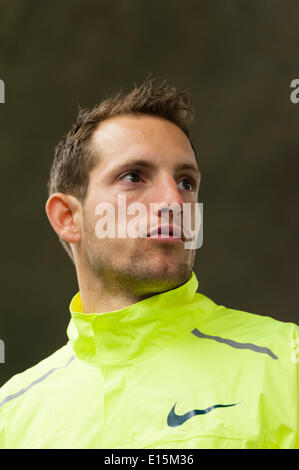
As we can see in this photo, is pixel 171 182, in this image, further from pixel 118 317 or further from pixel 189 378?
pixel 189 378

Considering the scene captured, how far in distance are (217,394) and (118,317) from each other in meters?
0.34

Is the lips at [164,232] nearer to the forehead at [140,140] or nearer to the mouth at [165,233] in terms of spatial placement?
the mouth at [165,233]

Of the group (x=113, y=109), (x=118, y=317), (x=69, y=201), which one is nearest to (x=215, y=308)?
(x=118, y=317)

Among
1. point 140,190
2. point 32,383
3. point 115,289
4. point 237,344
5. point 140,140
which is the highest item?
point 140,140

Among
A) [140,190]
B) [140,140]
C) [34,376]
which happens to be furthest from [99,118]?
[34,376]

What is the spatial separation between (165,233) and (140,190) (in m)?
0.15

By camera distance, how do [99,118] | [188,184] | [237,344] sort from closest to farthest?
1. [237,344]
2. [188,184]
3. [99,118]

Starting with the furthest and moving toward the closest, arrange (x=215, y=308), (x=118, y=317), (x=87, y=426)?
1. (x=215, y=308)
2. (x=118, y=317)
3. (x=87, y=426)

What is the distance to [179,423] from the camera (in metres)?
1.29

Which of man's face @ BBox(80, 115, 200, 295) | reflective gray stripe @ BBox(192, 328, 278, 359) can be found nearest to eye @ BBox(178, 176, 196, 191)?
man's face @ BBox(80, 115, 200, 295)

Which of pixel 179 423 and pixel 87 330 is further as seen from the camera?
pixel 87 330

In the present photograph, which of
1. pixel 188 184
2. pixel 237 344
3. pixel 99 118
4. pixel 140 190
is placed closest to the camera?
pixel 237 344

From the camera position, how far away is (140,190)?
157 cm

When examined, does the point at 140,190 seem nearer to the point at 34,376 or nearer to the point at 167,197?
the point at 167,197
